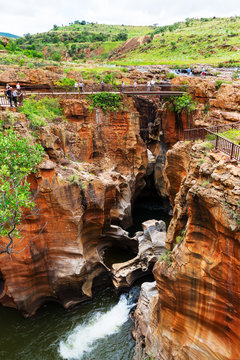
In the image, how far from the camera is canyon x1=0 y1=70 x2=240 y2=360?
8391 millimetres

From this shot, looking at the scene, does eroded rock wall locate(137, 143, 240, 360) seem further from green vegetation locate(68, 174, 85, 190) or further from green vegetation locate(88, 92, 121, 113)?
green vegetation locate(88, 92, 121, 113)

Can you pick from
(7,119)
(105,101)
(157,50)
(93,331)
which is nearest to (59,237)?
(93,331)

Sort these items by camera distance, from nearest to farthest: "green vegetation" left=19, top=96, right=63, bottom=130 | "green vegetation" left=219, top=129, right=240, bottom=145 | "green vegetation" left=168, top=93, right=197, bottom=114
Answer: "green vegetation" left=219, top=129, right=240, bottom=145 < "green vegetation" left=19, top=96, right=63, bottom=130 < "green vegetation" left=168, top=93, right=197, bottom=114

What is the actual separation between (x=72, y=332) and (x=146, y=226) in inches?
342

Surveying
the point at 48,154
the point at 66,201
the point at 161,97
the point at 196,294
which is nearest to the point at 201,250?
the point at 196,294

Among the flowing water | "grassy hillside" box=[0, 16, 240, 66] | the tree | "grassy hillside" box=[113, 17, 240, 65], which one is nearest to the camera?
the tree

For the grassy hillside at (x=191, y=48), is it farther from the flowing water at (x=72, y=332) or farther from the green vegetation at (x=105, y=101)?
the flowing water at (x=72, y=332)

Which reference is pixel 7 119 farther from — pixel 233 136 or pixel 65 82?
pixel 65 82

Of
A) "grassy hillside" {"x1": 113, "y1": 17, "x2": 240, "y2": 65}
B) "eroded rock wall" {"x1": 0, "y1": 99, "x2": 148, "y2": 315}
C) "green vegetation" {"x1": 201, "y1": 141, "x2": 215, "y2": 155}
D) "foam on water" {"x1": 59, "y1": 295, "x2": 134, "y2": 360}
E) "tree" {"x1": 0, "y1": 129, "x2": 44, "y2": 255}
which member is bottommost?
"foam on water" {"x1": 59, "y1": 295, "x2": 134, "y2": 360}

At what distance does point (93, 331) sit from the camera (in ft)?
50.0

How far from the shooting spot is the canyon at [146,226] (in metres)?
8.39

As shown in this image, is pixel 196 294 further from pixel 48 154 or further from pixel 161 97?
pixel 161 97

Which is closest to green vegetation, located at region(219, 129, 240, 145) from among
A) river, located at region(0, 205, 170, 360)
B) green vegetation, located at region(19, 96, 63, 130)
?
green vegetation, located at region(19, 96, 63, 130)

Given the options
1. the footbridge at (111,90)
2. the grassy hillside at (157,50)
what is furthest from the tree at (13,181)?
the grassy hillside at (157,50)
